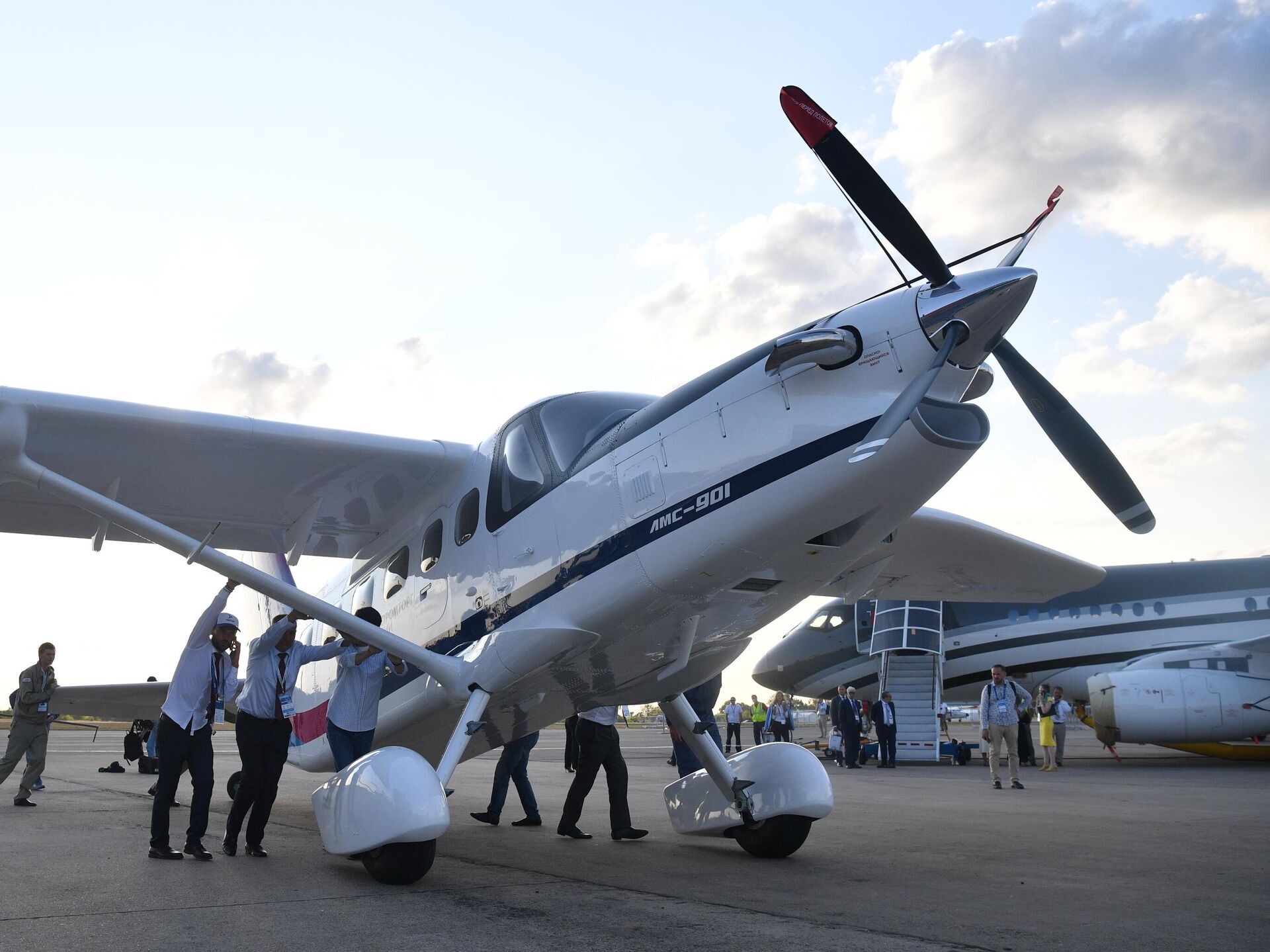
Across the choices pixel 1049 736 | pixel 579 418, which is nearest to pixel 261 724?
pixel 579 418

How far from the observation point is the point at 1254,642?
62.7 ft

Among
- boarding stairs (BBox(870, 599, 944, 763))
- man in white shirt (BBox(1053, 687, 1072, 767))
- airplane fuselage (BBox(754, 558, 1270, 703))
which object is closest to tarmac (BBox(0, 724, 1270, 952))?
man in white shirt (BBox(1053, 687, 1072, 767))

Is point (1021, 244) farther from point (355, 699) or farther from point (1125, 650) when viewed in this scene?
point (1125, 650)

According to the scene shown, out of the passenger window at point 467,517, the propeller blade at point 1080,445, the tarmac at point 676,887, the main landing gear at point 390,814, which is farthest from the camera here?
the passenger window at point 467,517

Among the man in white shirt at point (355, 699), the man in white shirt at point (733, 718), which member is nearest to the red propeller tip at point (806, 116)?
the man in white shirt at point (355, 699)

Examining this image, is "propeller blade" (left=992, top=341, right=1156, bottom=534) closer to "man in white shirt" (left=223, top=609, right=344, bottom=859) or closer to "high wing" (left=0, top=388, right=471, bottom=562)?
"high wing" (left=0, top=388, right=471, bottom=562)

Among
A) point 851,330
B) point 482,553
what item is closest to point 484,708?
point 482,553

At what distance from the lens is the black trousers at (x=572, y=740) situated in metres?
8.61

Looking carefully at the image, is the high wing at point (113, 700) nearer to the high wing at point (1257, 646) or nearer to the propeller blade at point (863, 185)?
the propeller blade at point (863, 185)

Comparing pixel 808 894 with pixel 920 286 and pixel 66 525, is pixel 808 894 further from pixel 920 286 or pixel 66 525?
pixel 66 525

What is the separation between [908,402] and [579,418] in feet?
7.95

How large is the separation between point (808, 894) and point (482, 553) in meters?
3.03

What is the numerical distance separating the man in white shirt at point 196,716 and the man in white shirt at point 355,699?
2.42ft

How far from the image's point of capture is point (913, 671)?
2198 cm
